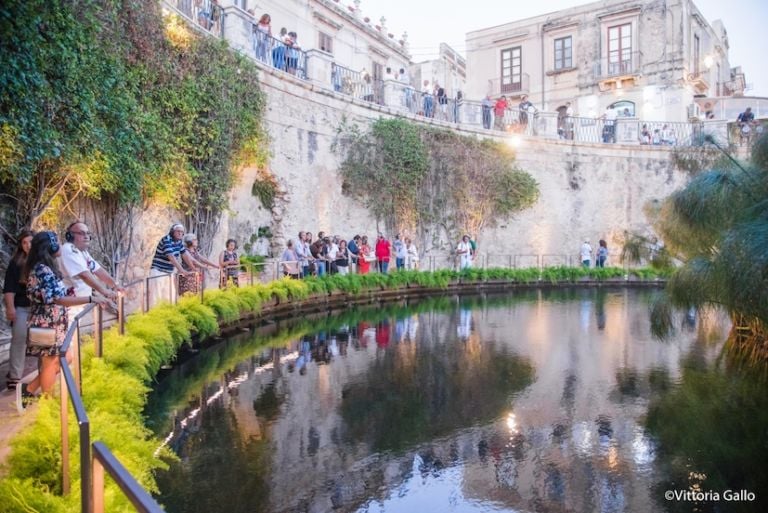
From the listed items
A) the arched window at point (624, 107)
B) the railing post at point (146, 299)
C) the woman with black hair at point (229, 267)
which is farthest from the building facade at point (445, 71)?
the railing post at point (146, 299)

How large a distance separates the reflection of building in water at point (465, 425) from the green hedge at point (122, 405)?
1.10 metres

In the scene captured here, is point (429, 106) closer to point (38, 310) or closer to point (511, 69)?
point (511, 69)

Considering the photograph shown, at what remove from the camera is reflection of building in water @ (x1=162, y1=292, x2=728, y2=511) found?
14.7 ft

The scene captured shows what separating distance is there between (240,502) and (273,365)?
13.8 ft

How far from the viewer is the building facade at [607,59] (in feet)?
88.3

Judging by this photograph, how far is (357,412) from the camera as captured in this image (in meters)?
6.27

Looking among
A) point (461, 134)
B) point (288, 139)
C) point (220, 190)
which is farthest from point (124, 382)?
point (461, 134)

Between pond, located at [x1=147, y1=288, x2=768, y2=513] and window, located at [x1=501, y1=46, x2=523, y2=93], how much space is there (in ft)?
75.3

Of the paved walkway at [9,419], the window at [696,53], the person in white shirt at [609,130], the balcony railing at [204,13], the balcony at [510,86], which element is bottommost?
the paved walkway at [9,419]

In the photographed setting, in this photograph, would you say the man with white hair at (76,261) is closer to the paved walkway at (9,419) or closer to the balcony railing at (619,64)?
the paved walkway at (9,419)

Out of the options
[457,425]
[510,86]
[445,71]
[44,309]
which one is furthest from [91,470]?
[445,71]

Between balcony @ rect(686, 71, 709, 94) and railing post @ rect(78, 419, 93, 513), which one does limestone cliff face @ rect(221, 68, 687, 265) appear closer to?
balcony @ rect(686, 71, 709, 94)

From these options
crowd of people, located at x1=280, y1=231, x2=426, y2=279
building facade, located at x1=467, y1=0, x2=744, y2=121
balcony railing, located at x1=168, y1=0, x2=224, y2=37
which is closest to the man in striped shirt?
crowd of people, located at x1=280, y1=231, x2=426, y2=279

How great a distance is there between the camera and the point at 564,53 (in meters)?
29.3
